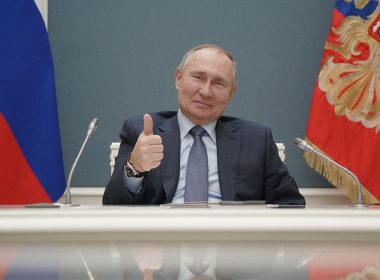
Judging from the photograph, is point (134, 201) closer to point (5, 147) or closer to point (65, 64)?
point (5, 147)

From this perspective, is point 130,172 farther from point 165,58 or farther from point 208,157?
point 165,58

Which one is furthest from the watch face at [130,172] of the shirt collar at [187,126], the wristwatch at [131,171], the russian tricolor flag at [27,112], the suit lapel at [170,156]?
the russian tricolor flag at [27,112]

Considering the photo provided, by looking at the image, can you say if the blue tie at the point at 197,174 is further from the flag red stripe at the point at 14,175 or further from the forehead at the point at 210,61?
the flag red stripe at the point at 14,175

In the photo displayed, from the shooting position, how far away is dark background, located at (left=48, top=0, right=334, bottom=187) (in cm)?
447

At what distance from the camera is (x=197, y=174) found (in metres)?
2.84

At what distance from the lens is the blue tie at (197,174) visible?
9.16ft

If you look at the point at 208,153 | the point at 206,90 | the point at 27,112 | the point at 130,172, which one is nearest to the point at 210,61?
the point at 206,90

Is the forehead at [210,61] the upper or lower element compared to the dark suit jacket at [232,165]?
upper

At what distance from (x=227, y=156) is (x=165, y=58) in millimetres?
1750

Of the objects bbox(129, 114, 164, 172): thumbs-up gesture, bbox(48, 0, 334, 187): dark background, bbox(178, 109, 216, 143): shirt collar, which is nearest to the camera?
bbox(129, 114, 164, 172): thumbs-up gesture

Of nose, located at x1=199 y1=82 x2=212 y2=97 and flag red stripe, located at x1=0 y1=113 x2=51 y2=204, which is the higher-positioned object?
nose, located at x1=199 y1=82 x2=212 y2=97

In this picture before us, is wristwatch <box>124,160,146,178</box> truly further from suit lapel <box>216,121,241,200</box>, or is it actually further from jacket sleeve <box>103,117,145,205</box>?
suit lapel <box>216,121,241,200</box>

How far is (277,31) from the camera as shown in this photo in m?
4.57

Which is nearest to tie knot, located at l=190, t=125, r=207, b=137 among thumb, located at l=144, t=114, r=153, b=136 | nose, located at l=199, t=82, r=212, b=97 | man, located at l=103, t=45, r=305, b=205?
man, located at l=103, t=45, r=305, b=205
